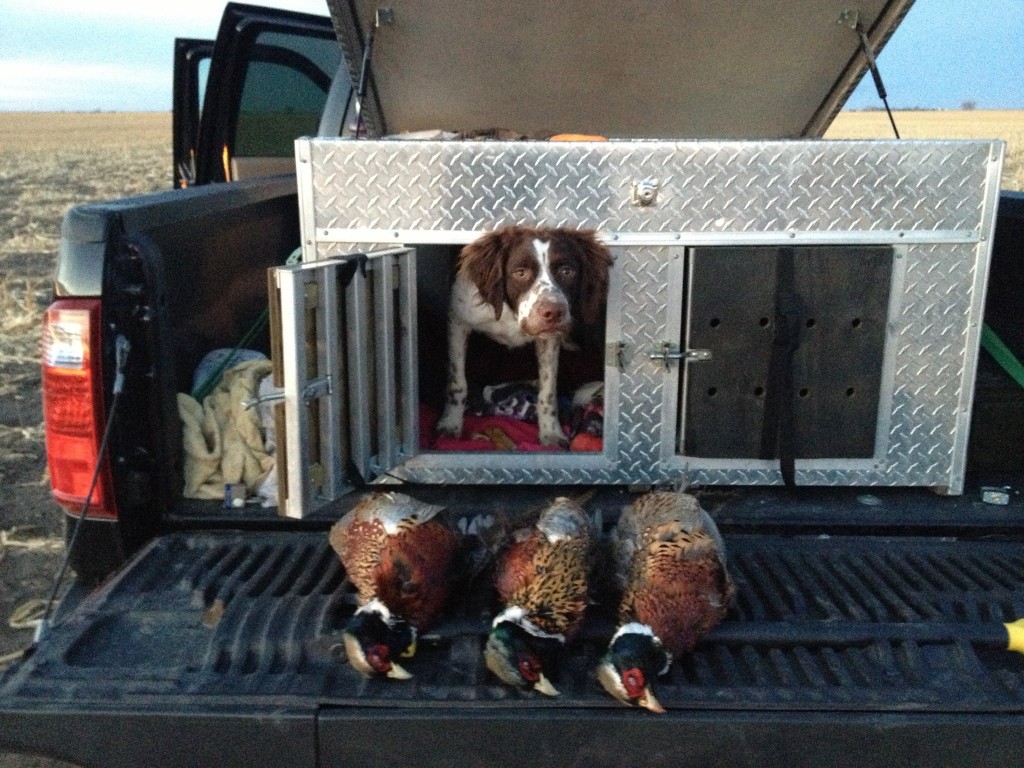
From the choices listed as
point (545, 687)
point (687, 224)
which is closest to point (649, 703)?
point (545, 687)

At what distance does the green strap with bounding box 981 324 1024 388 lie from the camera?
11.0 feet

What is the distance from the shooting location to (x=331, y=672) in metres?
2.06

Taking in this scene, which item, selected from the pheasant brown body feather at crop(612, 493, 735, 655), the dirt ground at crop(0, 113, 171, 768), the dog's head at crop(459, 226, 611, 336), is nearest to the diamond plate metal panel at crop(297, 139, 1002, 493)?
the dog's head at crop(459, 226, 611, 336)

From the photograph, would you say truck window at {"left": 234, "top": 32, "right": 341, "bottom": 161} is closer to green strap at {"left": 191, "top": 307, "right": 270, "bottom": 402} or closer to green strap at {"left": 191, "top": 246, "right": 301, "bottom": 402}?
green strap at {"left": 191, "top": 246, "right": 301, "bottom": 402}

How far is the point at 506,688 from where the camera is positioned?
2.01m

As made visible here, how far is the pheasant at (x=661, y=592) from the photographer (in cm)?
197

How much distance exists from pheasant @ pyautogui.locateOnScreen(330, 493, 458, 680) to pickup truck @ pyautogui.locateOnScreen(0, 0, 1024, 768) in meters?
0.06

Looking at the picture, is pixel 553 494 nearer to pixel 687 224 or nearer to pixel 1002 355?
pixel 687 224

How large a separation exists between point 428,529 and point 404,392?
841 millimetres

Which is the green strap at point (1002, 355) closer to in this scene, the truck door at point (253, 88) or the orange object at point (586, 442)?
the orange object at point (586, 442)

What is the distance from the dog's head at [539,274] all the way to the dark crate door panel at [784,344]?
517 mm

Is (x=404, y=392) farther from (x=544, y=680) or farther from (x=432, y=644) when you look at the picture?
(x=544, y=680)

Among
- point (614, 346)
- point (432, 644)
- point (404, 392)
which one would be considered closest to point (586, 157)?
point (614, 346)

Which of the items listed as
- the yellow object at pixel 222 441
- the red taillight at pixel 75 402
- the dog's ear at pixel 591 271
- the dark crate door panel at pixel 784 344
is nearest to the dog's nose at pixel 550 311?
the dog's ear at pixel 591 271
